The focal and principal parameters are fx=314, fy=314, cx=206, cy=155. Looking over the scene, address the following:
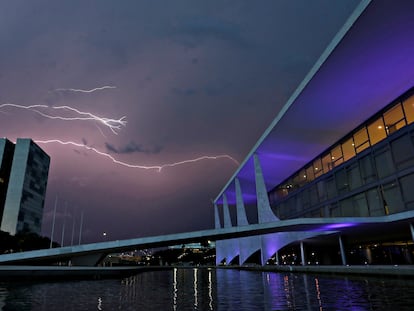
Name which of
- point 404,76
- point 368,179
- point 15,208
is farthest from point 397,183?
point 15,208

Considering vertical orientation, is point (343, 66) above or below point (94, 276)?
above

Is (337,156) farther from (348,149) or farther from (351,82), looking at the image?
(351,82)

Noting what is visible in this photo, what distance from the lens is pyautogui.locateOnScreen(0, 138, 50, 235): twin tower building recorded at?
84.8 metres

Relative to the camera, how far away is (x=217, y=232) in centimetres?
2712

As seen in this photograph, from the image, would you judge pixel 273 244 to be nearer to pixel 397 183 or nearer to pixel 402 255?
pixel 402 255

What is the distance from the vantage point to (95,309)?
328 inches

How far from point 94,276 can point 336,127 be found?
24.5 meters

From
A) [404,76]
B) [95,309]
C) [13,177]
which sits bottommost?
[95,309]

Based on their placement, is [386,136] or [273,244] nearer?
[386,136]

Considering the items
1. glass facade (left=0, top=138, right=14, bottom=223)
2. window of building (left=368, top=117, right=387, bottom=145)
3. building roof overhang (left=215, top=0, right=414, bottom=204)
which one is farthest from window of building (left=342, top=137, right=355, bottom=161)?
glass facade (left=0, top=138, right=14, bottom=223)

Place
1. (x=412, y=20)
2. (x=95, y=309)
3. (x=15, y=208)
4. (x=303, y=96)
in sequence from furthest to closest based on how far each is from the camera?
(x=15, y=208), (x=303, y=96), (x=412, y=20), (x=95, y=309)

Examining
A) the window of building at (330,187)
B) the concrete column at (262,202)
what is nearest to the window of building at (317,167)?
the window of building at (330,187)

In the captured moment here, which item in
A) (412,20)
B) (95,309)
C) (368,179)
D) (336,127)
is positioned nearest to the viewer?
(95,309)

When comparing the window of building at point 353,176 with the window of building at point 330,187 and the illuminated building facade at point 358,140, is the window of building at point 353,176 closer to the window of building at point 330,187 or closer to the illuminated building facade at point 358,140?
the illuminated building facade at point 358,140
